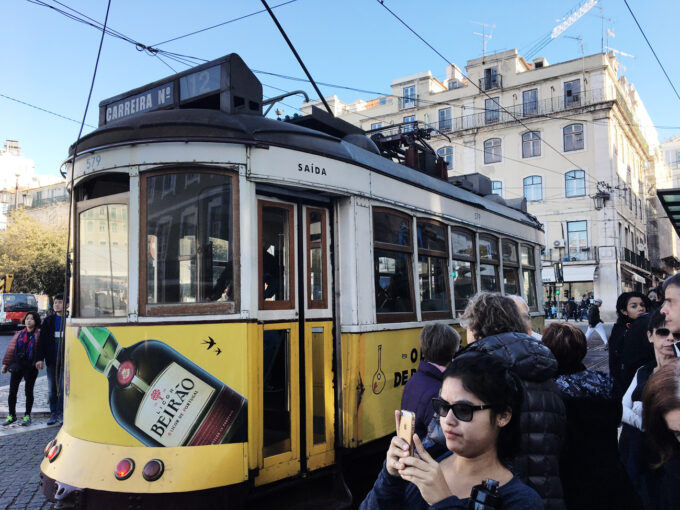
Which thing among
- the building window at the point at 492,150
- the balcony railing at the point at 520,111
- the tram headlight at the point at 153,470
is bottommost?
the tram headlight at the point at 153,470

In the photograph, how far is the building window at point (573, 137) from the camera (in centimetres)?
3325

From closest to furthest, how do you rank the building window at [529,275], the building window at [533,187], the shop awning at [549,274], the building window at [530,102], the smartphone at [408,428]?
the smartphone at [408,428] → the building window at [529,275] → the shop awning at [549,274] → the building window at [533,187] → the building window at [530,102]

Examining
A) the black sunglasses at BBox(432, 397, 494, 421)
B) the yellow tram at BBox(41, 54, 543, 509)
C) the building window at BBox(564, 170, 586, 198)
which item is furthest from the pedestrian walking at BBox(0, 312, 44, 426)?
the building window at BBox(564, 170, 586, 198)

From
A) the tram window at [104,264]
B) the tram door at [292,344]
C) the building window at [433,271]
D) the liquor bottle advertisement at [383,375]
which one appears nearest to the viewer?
the tram window at [104,264]

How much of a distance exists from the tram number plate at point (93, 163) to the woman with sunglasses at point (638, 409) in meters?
3.54

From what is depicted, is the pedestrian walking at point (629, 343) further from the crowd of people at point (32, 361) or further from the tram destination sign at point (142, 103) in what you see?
the crowd of people at point (32, 361)

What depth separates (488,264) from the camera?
22.1 feet

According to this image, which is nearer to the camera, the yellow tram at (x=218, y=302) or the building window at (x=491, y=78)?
the yellow tram at (x=218, y=302)

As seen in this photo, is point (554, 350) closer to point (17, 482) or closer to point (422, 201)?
point (422, 201)

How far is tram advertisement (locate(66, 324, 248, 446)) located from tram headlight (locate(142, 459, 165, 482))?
115 millimetres

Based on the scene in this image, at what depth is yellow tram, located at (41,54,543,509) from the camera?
3.53 meters

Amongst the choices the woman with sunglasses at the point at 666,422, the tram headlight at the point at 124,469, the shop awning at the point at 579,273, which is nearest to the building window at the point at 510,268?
the tram headlight at the point at 124,469

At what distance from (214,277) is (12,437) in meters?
5.02

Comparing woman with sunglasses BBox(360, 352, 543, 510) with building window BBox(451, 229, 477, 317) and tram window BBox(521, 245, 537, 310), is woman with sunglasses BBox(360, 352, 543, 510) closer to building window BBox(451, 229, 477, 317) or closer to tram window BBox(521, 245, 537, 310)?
building window BBox(451, 229, 477, 317)
